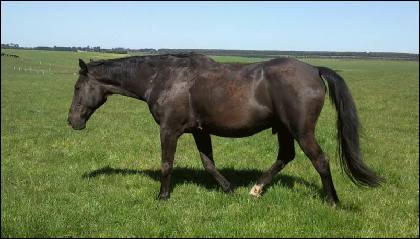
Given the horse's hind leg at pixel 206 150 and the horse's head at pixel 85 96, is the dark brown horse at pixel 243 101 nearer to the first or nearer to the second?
the horse's hind leg at pixel 206 150

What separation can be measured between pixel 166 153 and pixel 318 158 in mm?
2449

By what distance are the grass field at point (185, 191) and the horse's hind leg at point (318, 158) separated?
0.20 meters

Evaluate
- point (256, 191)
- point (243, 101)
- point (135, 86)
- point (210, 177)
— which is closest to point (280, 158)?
point (256, 191)

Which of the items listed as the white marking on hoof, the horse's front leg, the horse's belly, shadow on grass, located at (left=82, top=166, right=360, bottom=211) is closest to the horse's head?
shadow on grass, located at (left=82, top=166, right=360, bottom=211)

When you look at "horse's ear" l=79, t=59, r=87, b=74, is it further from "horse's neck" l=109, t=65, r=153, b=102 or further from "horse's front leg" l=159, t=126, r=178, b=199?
"horse's front leg" l=159, t=126, r=178, b=199

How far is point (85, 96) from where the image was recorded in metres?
7.86

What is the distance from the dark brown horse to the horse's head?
0.16m

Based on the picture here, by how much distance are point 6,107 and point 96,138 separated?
995cm

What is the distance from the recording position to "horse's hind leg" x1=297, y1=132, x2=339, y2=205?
647cm

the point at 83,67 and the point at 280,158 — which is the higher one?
→ the point at 83,67

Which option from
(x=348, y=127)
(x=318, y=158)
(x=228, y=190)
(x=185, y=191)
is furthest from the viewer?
(x=185, y=191)

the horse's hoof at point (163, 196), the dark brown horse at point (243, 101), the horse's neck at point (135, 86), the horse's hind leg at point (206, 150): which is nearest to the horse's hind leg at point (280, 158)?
the dark brown horse at point (243, 101)

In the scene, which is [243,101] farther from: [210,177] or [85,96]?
[85,96]

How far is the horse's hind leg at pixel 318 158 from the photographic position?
6.47 m
